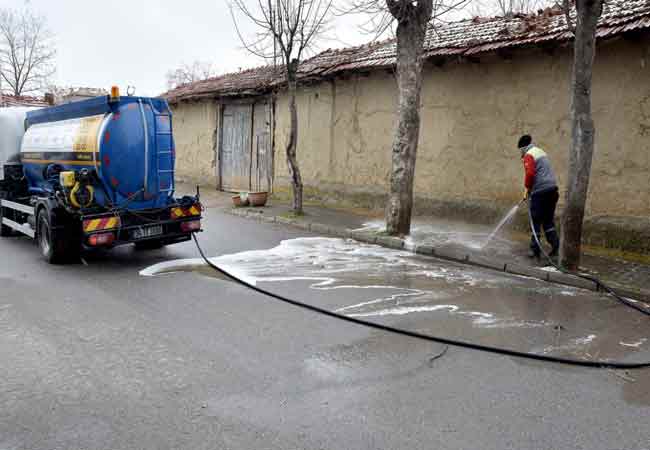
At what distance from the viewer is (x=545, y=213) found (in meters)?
8.52

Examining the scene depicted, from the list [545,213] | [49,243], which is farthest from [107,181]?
[545,213]

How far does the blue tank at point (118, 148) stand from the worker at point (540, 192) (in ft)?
17.5

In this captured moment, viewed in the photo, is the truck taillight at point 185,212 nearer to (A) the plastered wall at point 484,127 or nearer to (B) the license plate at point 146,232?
(B) the license plate at point 146,232

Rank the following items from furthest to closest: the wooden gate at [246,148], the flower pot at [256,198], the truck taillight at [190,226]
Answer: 1. the wooden gate at [246,148]
2. the flower pot at [256,198]
3. the truck taillight at [190,226]

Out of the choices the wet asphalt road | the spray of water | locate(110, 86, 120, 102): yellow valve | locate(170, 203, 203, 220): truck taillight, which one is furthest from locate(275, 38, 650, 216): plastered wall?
locate(110, 86, 120, 102): yellow valve

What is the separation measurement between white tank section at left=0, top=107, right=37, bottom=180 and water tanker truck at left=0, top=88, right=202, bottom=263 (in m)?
1.36

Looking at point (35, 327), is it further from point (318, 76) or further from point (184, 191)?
point (184, 191)

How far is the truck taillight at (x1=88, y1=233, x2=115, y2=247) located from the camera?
7523 millimetres

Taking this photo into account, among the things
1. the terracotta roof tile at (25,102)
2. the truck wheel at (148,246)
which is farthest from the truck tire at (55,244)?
the terracotta roof tile at (25,102)

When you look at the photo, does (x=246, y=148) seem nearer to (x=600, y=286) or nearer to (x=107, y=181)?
(x=107, y=181)

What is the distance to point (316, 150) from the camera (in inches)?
600

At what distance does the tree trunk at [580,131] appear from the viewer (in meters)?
7.26

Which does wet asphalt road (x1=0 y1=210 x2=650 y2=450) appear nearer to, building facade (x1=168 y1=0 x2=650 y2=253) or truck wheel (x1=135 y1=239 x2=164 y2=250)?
truck wheel (x1=135 y1=239 x2=164 y2=250)

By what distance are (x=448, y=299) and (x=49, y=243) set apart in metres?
5.52
